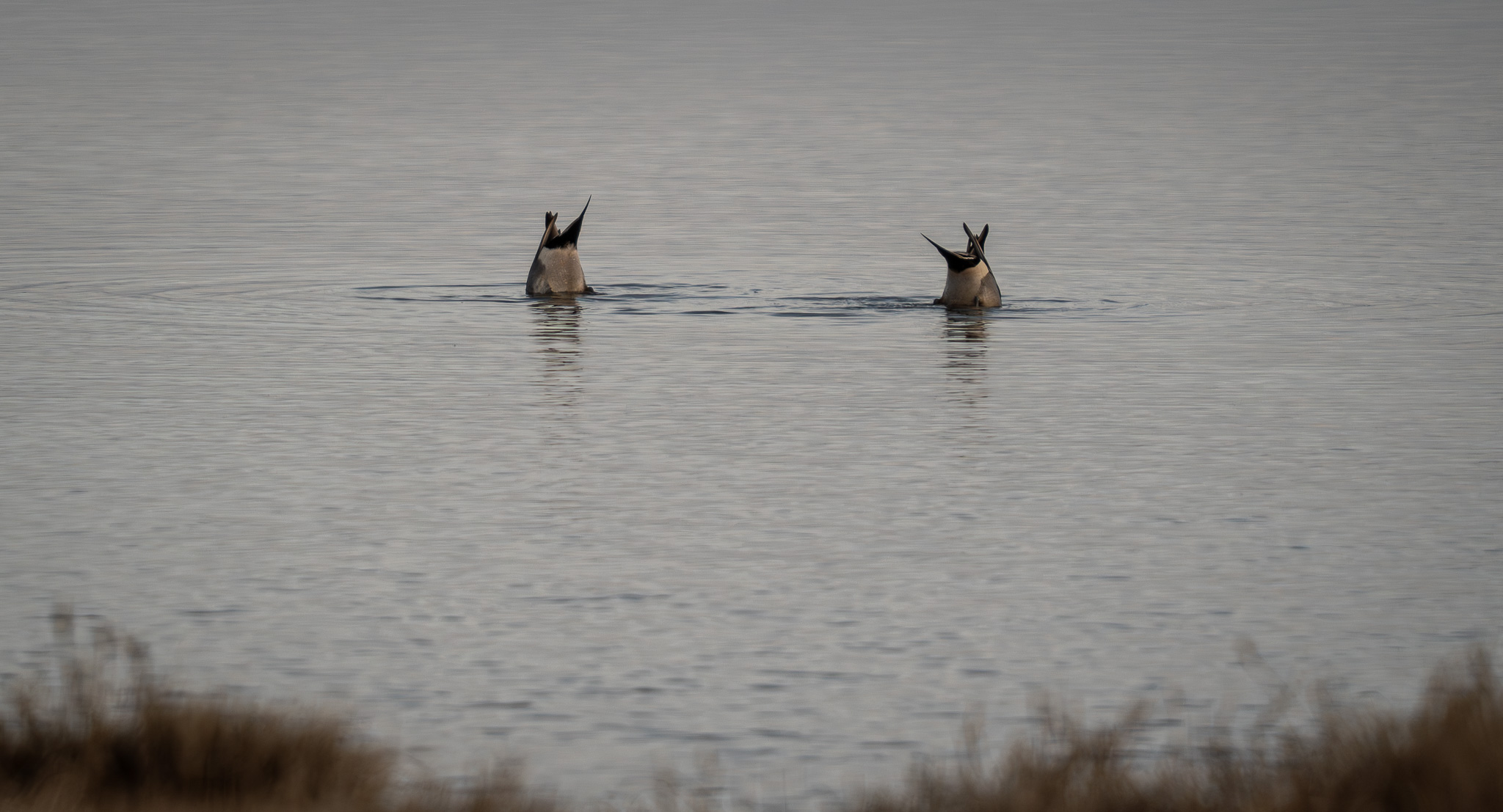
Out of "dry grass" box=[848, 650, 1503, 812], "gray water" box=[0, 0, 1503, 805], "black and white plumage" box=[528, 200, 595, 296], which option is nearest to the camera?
"dry grass" box=[848, 650, 1503, 812]

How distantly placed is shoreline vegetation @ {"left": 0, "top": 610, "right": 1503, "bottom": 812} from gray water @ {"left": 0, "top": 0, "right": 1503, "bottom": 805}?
53 centimetres

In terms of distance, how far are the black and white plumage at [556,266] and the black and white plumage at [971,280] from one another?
3.46 m

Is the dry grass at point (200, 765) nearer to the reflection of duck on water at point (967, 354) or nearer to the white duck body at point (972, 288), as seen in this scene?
the reflection of duck on water at point (967, 354)

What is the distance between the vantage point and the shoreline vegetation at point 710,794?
717 centimetres

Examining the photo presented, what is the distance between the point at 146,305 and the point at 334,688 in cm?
1431

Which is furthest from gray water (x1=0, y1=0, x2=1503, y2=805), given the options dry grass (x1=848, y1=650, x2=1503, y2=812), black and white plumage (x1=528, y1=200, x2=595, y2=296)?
dry grass (x1=848, y1=650, x2=1503, y2=812)

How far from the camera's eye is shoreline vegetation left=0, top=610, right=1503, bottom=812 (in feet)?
23.5

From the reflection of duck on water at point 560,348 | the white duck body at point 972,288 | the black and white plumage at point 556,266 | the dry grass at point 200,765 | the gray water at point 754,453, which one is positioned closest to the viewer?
the dry grass at point 200,765

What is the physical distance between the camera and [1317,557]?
11.4 m

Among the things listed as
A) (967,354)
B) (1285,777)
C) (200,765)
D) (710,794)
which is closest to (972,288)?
(967,354)

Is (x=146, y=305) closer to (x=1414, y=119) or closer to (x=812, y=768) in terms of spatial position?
(x=812, y=768)

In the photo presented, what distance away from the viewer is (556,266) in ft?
76.3

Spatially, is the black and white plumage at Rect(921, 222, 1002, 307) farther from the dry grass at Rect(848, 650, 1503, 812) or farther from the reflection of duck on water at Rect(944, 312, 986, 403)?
the dry grass at Rect(848, 650, 1503, 812)

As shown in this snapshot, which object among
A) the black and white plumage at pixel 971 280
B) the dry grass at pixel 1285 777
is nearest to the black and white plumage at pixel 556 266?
the black and white plumage at pixel 971 280
